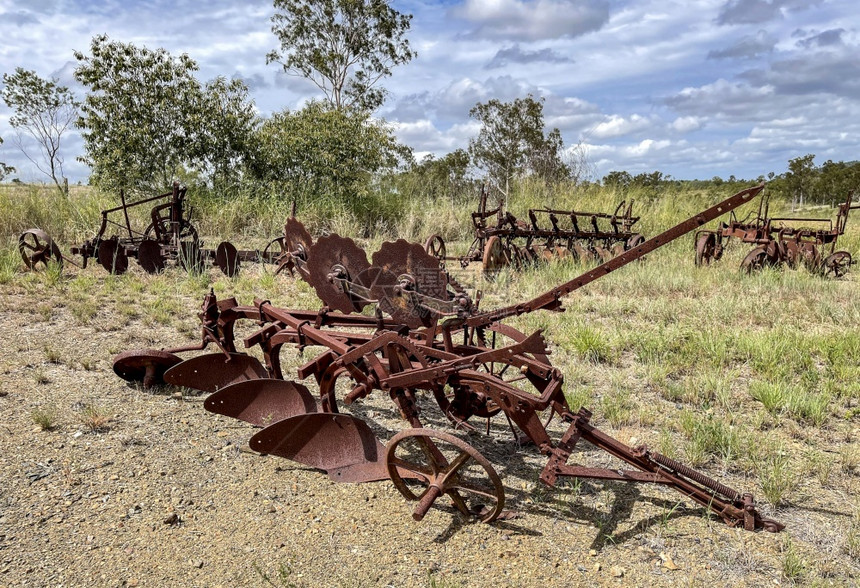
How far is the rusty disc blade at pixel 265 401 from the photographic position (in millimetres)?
3039

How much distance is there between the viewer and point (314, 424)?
2.67 meters

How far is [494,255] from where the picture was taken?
8.31 m

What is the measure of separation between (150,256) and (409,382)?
580cm

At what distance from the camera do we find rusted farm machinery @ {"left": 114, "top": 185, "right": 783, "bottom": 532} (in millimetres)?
2268

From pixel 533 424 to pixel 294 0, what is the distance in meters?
18.9

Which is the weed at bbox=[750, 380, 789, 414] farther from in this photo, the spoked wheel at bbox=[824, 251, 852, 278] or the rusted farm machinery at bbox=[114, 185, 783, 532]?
the spoked wheel at bbox=[824, 251, 852, 278]

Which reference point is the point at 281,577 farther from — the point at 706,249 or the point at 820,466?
the point at 706,249

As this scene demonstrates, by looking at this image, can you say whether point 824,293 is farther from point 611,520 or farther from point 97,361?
point 97,361

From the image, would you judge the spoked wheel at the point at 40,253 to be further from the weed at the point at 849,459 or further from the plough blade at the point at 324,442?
the weed at the point at 849,459

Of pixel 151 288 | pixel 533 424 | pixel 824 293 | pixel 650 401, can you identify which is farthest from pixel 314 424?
pixel 824 293

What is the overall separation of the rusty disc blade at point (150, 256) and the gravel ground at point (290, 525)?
13.7 ft

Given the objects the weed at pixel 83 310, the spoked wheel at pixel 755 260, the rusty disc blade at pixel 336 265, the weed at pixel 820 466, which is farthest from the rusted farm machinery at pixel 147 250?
the spoked wheel at pixel 755 260

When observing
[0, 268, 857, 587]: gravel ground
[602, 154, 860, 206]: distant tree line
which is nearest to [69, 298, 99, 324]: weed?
[0, 268, 857, 587]: gravel ground

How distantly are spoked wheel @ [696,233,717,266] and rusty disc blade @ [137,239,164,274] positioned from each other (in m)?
7.86
